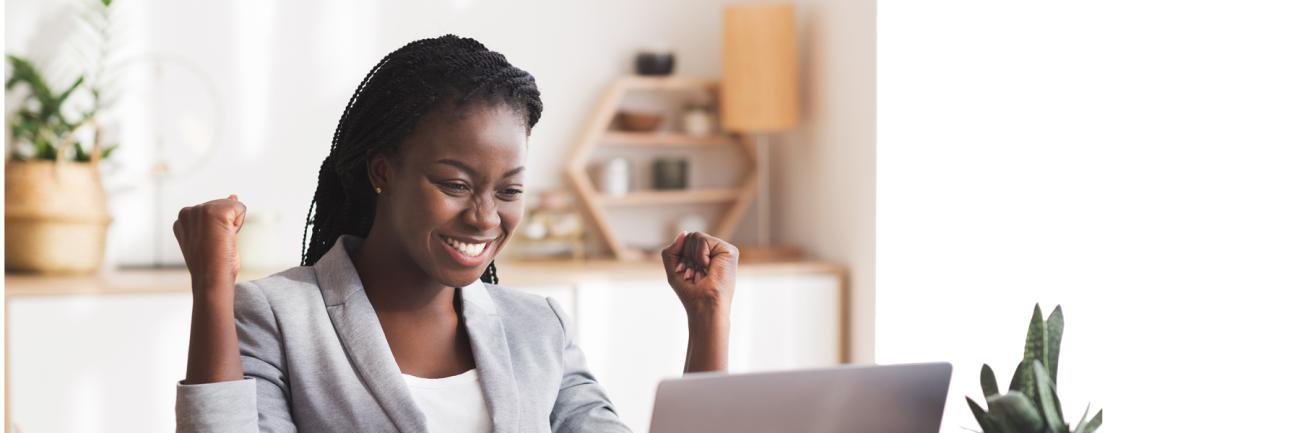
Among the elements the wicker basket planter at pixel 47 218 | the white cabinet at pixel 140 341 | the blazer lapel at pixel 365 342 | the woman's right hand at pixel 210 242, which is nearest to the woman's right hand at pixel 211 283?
the woman's right hand at pixel 210 242

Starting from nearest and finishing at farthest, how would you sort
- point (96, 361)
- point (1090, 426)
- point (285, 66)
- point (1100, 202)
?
point (1090, 426) → point (96, 361) → point (1100, 202) → point (285, 66)

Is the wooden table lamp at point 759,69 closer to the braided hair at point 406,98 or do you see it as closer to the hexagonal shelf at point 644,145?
the hexagonal shelf at point 644,145

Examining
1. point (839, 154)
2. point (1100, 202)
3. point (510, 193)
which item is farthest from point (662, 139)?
point (510, 193)

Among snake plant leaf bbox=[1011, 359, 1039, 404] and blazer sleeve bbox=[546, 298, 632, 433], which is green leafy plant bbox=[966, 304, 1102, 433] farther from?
blazer sleeve bbox=[546, 298, 632, 433]

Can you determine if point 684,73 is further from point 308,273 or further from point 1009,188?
point 308,273

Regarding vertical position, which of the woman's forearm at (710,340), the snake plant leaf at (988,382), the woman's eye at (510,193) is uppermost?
the woman's eye at (510,193)

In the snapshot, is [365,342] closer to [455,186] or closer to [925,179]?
[455,186]

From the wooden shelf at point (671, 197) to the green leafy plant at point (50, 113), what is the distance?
1397 millimetres

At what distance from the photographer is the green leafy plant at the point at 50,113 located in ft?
10.2

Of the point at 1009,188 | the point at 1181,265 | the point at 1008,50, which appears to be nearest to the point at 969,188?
the point at 1009,188

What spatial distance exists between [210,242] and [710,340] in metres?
0.60

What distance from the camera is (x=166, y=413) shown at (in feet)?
9.65

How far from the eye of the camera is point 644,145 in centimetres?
382

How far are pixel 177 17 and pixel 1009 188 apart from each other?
2276 mm
